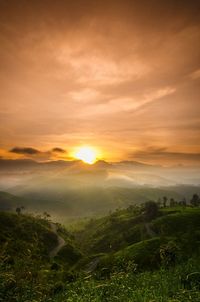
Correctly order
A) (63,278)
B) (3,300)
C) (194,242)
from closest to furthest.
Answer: (3,300)
(63,278)
(194,242)

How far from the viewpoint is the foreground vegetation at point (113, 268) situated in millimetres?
18703

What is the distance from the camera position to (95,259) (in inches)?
6009

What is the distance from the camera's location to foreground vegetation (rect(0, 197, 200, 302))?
736 inches

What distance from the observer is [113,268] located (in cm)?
2509

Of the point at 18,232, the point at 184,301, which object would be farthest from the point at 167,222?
the point at 184,301

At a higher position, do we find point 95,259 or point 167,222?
point 167,222

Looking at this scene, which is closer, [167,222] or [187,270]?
[187,270]

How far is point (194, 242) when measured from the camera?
129 meters

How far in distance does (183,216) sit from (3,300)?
19228cm

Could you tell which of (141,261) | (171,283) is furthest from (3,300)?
(141,261)

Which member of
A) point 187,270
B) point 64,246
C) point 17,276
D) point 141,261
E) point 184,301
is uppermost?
point 17,276

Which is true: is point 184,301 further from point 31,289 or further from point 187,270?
point 187,270

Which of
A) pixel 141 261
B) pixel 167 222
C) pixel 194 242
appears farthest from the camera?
pixel 167 222

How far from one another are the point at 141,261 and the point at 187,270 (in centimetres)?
7176
